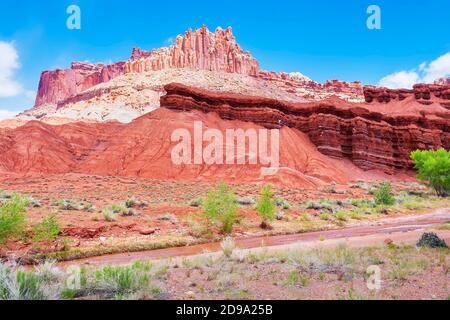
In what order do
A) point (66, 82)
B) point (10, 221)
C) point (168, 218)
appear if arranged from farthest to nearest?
point (66, 82), point (168, 218), point (10, 221)

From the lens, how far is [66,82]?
19275 cm

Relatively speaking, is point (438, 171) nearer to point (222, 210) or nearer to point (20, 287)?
→ point (222, 210)

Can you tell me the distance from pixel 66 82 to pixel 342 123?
535 ft

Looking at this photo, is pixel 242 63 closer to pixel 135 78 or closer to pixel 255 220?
pixel 135 78

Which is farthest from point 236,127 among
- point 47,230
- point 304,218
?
point 47,230

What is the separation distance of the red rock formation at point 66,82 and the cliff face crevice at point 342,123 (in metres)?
133

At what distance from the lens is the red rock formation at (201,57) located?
123 m

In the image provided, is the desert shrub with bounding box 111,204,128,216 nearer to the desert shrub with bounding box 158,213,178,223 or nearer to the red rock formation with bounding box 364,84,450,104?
the desert shrub with bounding box 158,213,178,223

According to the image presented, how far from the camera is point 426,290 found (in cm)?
698

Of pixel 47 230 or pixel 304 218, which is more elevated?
pixel 47 230

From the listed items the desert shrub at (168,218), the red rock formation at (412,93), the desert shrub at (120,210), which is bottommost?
the desert shrub at (168,218)

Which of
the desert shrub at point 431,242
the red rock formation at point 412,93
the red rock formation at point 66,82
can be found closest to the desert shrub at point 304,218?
the desert shrub at point 431,242

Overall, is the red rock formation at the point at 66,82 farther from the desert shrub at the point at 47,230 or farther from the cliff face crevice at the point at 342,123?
the desert shrub at the point at 47,230

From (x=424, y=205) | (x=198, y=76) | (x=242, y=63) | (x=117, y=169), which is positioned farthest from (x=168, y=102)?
(x=242, y=63)
